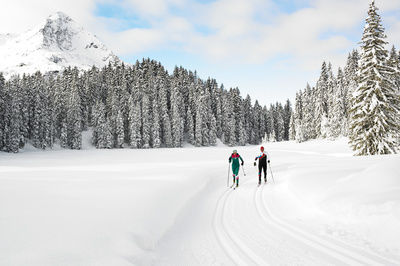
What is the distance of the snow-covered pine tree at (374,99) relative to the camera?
19969mm

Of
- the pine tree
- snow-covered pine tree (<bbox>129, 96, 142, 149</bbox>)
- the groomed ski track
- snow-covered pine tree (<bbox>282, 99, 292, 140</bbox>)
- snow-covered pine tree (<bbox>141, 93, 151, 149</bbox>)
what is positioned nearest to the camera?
the groomed ski track

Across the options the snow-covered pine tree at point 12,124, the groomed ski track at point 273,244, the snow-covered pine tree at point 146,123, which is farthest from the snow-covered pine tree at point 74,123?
the groomed ski track at point 273,244

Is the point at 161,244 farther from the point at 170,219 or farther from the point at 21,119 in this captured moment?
the point at 21,119

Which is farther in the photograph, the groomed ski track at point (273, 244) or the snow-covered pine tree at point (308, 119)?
the snow-covered pine tree at point (308, 119)

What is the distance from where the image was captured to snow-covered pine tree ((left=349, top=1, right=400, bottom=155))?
1997cm

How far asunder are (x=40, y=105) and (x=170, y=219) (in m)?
60.5

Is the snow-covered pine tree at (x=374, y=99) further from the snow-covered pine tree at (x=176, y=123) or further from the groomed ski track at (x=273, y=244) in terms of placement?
the snow-covered pine tree at (x=176, y=123)

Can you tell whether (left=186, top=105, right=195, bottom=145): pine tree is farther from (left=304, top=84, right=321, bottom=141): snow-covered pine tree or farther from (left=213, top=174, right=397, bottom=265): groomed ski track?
(left=213, top=174, right=397, bottom=265): groomed ski track

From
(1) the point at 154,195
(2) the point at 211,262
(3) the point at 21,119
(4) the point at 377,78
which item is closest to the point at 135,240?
(2) the point at 211,262

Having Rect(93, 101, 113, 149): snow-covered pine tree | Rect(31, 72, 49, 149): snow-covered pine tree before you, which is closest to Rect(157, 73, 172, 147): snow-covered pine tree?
Rect(93, 101, 113, 149): snow-covered pine tree

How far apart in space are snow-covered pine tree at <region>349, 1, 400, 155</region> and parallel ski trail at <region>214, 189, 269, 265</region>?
62.1 ft

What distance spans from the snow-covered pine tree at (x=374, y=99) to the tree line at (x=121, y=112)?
48.8 meters

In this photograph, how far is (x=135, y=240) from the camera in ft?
17.4

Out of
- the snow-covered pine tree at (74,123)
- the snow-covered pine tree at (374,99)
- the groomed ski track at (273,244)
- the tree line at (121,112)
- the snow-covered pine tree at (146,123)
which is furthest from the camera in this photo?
the snow-covered pine tree at (146,123)
